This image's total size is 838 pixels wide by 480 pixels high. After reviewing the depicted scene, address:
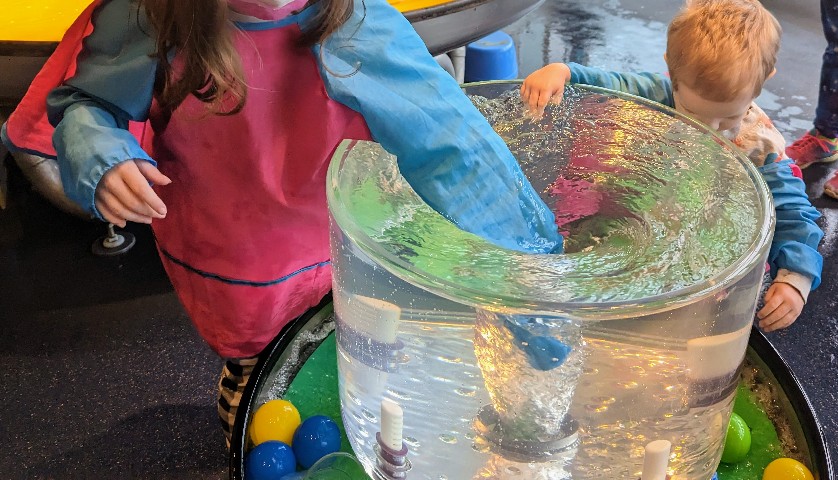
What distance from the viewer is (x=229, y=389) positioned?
38.5 inches

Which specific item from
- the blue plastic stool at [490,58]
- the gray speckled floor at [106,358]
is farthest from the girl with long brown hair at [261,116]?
the blue plastic stool at [490,58]

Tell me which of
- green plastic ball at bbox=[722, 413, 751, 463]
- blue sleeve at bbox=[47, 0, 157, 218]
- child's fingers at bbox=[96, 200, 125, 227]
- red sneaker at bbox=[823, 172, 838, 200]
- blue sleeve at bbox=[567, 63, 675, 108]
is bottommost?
red sneaker at bbox=[823, 172, 838, 200]

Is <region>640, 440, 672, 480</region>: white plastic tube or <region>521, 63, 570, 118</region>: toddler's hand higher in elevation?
<region>521, 63, 570, 118</region>: toddler's hand

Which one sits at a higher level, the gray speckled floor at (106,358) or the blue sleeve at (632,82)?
the blue sleeve at (632,82)

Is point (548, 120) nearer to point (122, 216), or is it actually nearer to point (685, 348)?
point (685, 348)

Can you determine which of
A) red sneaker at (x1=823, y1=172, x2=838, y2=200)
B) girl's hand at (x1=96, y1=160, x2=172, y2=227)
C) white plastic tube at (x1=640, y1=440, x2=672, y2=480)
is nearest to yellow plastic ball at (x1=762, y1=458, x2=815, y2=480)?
white plastic tube at (x1=640, y1=440, x2=672, y2=480)

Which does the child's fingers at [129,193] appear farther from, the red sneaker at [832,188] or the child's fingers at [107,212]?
the red sneaker at [832,188]

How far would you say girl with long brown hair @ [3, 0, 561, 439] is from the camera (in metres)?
0.65

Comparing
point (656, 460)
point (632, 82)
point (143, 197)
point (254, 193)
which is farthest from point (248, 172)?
point (632, 82)

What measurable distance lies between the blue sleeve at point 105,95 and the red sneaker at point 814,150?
159 cm

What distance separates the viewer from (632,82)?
3.41ft

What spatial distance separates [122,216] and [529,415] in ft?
1.19

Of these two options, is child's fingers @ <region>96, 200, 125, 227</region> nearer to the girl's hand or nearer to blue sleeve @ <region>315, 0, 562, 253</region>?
the girl's hand

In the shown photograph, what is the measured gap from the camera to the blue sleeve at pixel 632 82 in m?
1.01
